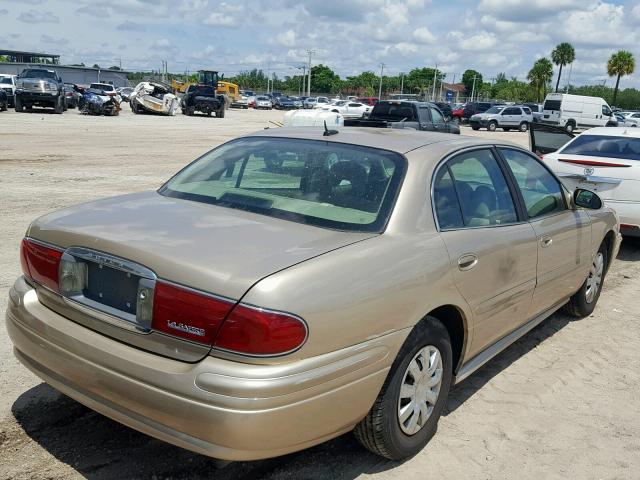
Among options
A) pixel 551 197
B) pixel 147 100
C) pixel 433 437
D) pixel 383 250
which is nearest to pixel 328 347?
pixel 383 250

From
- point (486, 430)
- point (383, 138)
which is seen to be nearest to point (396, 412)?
point (486, 430)

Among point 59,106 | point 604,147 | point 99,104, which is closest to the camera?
point 604,147

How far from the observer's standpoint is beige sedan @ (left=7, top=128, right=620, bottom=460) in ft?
7.80

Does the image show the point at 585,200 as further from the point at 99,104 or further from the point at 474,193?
the point at 99,104

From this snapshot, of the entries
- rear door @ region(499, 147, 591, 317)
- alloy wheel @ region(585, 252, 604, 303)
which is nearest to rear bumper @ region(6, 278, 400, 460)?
rear door @ region(499, 147, 591, 317)

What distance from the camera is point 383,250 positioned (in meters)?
2.83

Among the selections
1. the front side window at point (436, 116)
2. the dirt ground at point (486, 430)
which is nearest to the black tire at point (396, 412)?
the dirt ground at point (486, 430)

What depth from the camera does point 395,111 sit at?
21.5 m

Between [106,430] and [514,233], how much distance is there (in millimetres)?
2580

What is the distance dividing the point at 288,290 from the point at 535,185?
2.68 m

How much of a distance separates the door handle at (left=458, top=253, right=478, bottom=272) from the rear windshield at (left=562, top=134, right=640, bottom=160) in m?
5.68

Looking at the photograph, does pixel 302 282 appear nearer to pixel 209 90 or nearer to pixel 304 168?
pixel 304 168

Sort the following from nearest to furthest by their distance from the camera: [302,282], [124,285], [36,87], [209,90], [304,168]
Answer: [302,282] → [124,285] → [304,168] → [36,87] → [209,90]

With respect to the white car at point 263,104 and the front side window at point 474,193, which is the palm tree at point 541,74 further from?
the front side window at point 474,193
